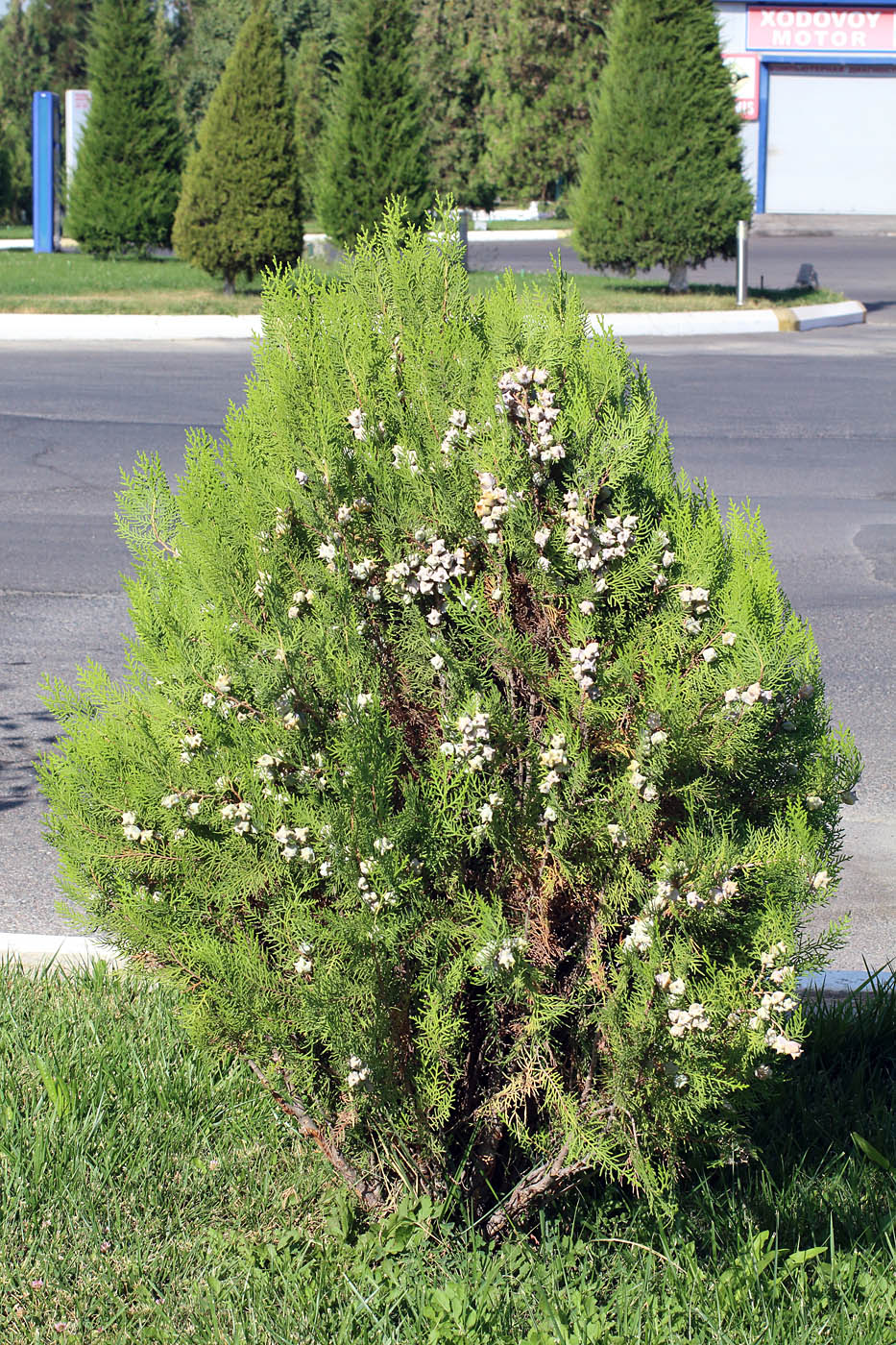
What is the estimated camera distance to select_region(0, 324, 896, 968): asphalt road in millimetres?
4887

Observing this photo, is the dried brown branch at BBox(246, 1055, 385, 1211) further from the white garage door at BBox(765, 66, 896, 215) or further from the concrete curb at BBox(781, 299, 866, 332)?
the white garage door at BBox(765, 66, 896, 215)

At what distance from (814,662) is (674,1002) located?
2.40ft

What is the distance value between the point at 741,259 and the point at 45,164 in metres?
15.2

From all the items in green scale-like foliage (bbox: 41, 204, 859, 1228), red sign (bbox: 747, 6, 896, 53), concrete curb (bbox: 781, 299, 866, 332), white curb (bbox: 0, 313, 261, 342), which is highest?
red sign (bbox: 747, 6, 896, 53)

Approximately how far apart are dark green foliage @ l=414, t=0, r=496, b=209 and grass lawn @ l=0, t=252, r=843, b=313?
2497cm

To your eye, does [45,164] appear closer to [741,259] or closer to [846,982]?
[741,259]

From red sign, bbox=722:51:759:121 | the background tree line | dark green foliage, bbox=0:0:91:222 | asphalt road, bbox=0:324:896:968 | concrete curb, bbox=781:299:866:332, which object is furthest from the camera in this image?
the background tree line

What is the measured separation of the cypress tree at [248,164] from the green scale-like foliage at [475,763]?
715 inches

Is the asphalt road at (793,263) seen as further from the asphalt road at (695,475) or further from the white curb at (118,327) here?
the white curb at (118,327)

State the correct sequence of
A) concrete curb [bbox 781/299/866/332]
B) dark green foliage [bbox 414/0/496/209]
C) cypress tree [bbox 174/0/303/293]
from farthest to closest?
dark green foliage [bbox 414/0/496/209], concrete curb [bbox 781/299/866/332], cypress tree [bbox 174/0/303/293]

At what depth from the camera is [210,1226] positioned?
2.64 metres

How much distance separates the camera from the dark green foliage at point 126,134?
84.0ft

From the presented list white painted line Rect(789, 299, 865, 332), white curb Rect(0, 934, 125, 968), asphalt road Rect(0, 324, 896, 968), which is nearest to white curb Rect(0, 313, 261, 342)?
asphalt road Rect(0, 324, 896, 968)

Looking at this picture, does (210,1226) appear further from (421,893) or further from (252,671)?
(252,671)
